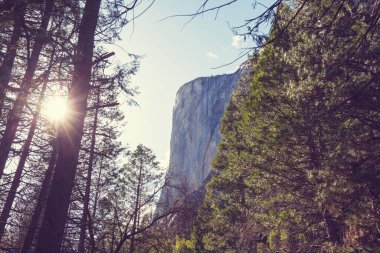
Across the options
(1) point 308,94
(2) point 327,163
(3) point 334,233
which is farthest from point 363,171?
(3) point 334,233

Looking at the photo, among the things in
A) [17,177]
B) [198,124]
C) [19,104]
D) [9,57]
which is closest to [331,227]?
[19,104]

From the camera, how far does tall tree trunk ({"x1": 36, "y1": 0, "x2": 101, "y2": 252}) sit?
186 inches

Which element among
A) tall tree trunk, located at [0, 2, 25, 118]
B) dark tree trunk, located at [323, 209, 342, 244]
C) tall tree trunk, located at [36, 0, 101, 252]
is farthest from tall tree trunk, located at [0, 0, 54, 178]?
dark tree trunk, located at [323, 209, 342, 244]

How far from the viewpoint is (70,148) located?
17.3 feet

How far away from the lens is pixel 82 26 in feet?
19.1

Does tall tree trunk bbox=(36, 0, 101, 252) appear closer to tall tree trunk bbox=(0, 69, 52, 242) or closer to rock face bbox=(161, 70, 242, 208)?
tall tree trunk bbox=(0, 69, 52, 242)

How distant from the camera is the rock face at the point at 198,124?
88.4 metres

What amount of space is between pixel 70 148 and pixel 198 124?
92571mm

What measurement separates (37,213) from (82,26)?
6688 millimetres

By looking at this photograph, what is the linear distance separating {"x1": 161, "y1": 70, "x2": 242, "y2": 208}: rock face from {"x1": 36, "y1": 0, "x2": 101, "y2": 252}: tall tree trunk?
256 ft

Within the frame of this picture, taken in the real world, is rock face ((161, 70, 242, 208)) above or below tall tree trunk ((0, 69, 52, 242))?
above

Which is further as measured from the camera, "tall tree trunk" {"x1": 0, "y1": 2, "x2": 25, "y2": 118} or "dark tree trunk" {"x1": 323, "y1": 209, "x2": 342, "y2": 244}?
"dark tree trunk" {"x1": 323, "y1": 209, "x2": 342, "y2": 244}

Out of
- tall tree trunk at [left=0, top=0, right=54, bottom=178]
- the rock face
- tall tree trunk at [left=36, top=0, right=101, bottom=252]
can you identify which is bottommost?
tall tree trunk at [left=36, top=0, right=101, bottom=252]

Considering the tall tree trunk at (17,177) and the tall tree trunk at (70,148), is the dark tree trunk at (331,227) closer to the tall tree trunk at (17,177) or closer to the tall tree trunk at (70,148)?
the tall tree trunk at (70,148)
